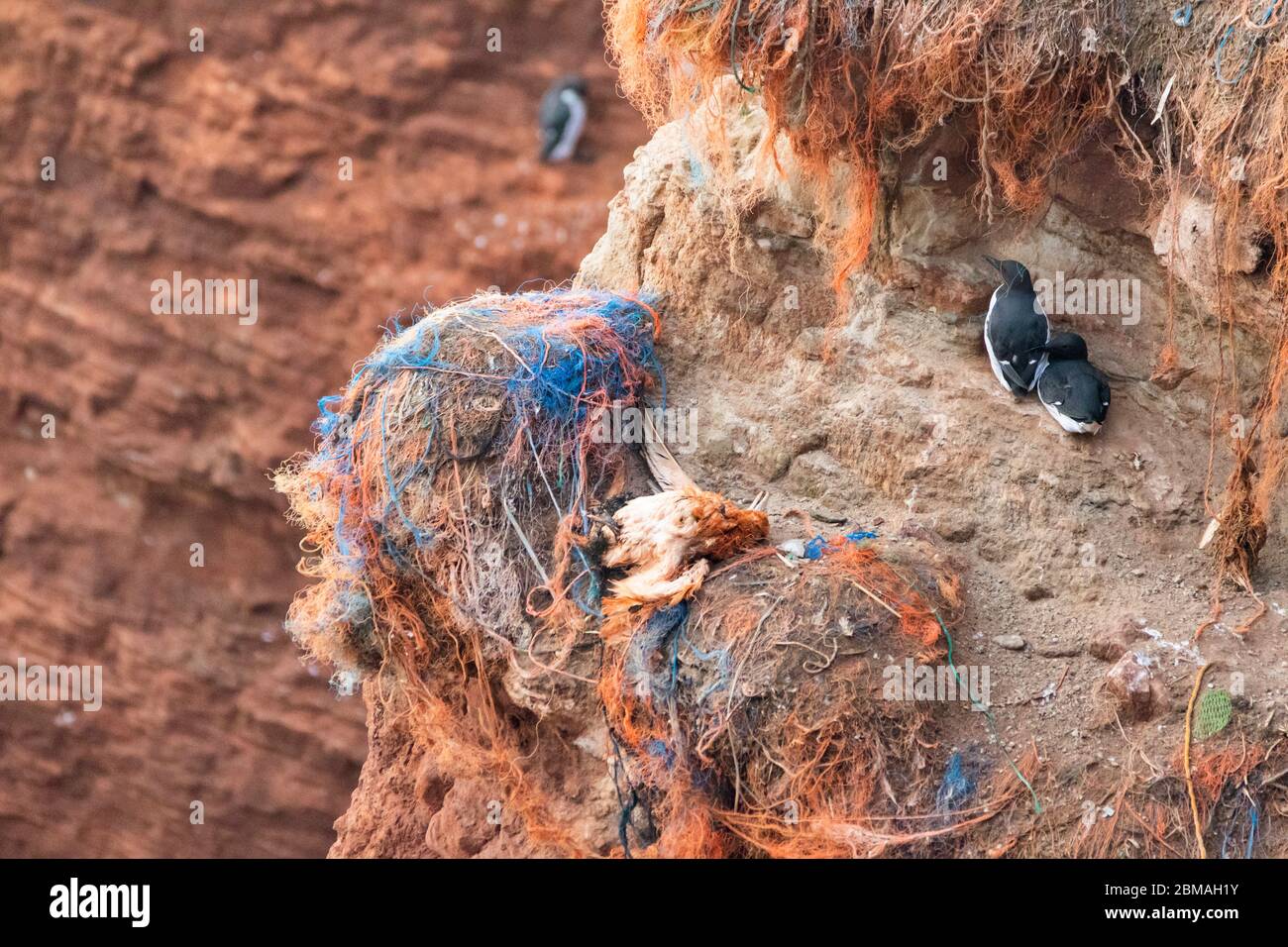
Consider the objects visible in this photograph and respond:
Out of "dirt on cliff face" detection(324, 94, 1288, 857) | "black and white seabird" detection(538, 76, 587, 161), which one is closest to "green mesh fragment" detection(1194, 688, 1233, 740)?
"dirt on cliff face" detection(324, 94, 1288, 857)

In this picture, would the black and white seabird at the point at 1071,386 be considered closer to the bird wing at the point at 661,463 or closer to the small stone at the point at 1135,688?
the small stone at the point at 1135,688

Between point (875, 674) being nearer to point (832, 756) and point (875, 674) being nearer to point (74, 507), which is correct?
point (832, 756)

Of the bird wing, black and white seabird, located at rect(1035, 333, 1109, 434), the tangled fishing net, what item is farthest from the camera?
the bird wing

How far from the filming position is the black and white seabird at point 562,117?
10.8m

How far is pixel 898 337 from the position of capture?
4875mm

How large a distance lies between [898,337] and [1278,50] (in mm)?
1559

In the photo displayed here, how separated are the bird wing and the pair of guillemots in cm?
120

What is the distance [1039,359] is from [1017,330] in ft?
0.44

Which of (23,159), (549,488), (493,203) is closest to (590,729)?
(549,488)

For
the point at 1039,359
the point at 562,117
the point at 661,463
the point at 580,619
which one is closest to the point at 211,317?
the point at 562,117

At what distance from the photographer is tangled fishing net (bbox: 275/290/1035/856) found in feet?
13.0

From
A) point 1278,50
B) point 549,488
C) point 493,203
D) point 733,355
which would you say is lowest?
point 549,488

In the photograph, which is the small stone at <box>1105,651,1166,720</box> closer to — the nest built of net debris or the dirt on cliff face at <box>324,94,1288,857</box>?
the dirt on cliff face at <box>324,94,1288,857</box>

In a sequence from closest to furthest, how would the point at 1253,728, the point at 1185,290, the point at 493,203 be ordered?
the point at 1253,728 < the point at 1185,290 < the point at 493,203
